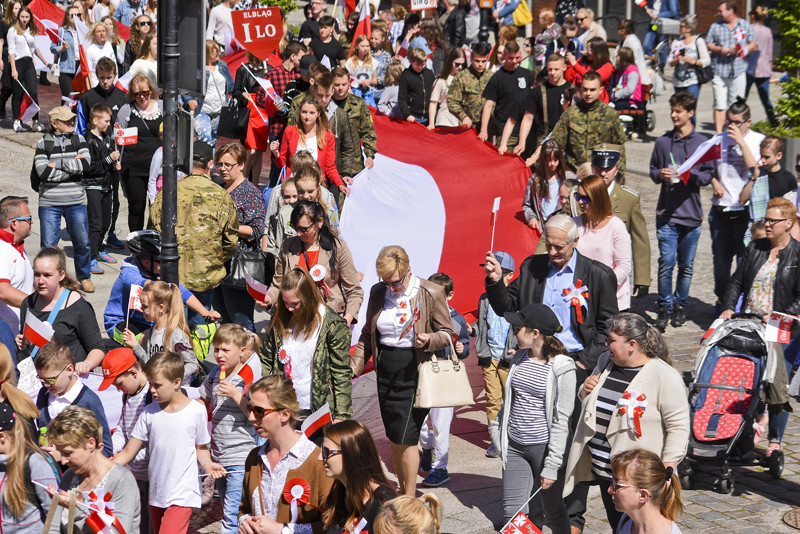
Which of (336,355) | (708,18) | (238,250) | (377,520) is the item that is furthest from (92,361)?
(708,18)

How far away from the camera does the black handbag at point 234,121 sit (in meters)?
14.5

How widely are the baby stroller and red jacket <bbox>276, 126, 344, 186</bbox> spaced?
4.43 meters

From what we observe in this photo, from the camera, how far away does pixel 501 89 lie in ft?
47.4

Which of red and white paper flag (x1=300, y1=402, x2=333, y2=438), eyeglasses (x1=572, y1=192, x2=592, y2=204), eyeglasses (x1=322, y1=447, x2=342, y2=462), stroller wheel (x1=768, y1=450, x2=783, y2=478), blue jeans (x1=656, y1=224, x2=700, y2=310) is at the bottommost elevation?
stroller wheel (x1=768, y1=450, x2=783, y2=478)

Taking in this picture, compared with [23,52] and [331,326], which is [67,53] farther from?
[331,326]

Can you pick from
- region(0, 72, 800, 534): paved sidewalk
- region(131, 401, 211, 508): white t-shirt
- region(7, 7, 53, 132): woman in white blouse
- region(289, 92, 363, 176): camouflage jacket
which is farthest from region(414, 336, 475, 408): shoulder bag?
region(7, 7, 53, 132): woman in white blouse

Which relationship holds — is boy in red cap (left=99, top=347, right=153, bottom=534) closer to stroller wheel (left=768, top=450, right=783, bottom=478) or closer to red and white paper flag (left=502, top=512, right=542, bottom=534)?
red and white paper flag (left=502, top=512, right=542, bottom=534)

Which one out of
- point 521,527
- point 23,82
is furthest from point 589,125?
point 23,82

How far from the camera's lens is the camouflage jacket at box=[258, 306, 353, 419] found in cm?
750

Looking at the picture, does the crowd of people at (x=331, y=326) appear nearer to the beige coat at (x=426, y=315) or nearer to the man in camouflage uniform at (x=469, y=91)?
the beige coat at (x=426, y=315)

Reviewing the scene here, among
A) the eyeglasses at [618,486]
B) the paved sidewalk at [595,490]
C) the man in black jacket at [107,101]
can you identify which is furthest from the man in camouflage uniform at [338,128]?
the eyeglasses at [618,486]

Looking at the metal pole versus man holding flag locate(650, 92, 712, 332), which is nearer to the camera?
the metal pole

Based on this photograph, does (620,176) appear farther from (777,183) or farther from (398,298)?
(398,298)

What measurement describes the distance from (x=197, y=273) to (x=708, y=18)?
19.7 m
